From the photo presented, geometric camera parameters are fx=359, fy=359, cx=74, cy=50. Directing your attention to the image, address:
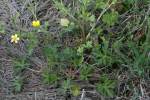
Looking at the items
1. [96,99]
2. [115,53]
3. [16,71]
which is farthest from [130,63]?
[16,71]

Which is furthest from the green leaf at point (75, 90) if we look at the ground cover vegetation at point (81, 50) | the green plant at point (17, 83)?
the green plant at point (17, 83)

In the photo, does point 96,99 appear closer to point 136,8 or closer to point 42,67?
point 42,67

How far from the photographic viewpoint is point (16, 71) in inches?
82.9

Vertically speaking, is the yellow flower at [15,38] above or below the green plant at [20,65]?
above

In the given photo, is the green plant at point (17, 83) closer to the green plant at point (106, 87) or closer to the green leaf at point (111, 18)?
the green plant at point (106, 87)

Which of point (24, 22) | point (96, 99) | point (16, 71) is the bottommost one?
point (96, 99)

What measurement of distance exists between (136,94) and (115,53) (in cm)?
26

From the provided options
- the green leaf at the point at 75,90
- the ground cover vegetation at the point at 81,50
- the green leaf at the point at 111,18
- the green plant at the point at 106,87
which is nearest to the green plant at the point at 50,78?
the ground cover vegetation at the point at 81,50

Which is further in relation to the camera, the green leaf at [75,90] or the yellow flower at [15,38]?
the yellow flower at [15,38]

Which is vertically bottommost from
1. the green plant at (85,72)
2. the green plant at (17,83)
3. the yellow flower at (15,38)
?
the green plant at (17,83)

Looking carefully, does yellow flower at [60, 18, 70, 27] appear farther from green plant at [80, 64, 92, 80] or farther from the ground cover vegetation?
green plant at [80, 64, 92, 80]

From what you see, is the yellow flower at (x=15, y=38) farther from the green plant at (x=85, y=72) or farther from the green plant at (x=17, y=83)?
the green plant at (x=85, y=72)

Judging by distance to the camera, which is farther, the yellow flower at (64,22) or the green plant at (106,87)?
the yellow flower at (64,22)

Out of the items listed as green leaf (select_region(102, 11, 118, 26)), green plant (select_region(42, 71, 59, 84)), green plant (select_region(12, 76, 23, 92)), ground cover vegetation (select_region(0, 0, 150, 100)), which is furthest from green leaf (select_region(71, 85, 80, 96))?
green leaf (select_region(102, 11, 118, 26))
